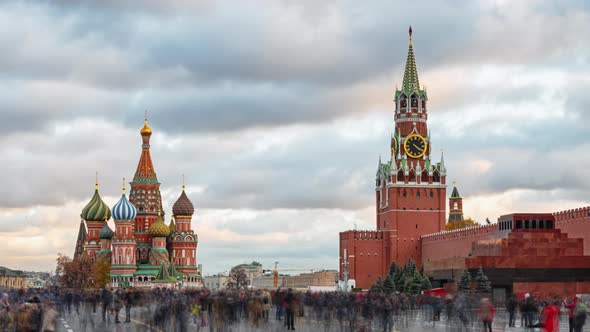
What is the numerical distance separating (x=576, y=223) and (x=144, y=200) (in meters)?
55.6

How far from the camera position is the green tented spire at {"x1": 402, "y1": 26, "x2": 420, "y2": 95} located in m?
118

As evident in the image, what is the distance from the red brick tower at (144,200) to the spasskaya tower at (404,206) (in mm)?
21283

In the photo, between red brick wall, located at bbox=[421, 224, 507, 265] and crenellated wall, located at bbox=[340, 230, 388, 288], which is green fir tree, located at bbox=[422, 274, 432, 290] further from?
crenellated wall, located at bbox=[340, 230, 388, 288]

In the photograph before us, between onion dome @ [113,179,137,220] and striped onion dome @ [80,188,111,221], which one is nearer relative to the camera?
onion dome @ [113,179,137,220]

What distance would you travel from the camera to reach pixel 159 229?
111750 mm

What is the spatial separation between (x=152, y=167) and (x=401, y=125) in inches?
1127

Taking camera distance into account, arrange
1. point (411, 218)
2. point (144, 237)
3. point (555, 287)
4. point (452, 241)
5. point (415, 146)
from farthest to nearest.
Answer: point (415, 146), point (144, 237), point (411, 218), point (452, 241), point (555, 287)

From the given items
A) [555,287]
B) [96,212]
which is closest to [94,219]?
[96,212]

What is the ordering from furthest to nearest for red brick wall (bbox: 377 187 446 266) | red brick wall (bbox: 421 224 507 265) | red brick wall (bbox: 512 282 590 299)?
red brick wall (bbox: 377 187 446 266)
red brick wall (bbox: 421 224 507 265)
red brick wall (bbox: 512 282 590 299)

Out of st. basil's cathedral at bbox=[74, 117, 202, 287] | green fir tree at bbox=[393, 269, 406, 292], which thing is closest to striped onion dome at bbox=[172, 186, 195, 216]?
st. basil's cathedral at bbox=[74, 117, 202, 287]

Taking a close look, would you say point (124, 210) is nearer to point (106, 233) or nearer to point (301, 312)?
point (106, 233)

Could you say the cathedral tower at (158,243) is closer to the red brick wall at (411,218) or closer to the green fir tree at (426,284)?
the red brick wall at (411,218)

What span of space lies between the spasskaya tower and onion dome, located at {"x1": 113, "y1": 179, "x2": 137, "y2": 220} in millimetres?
22697

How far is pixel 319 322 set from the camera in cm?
3359
